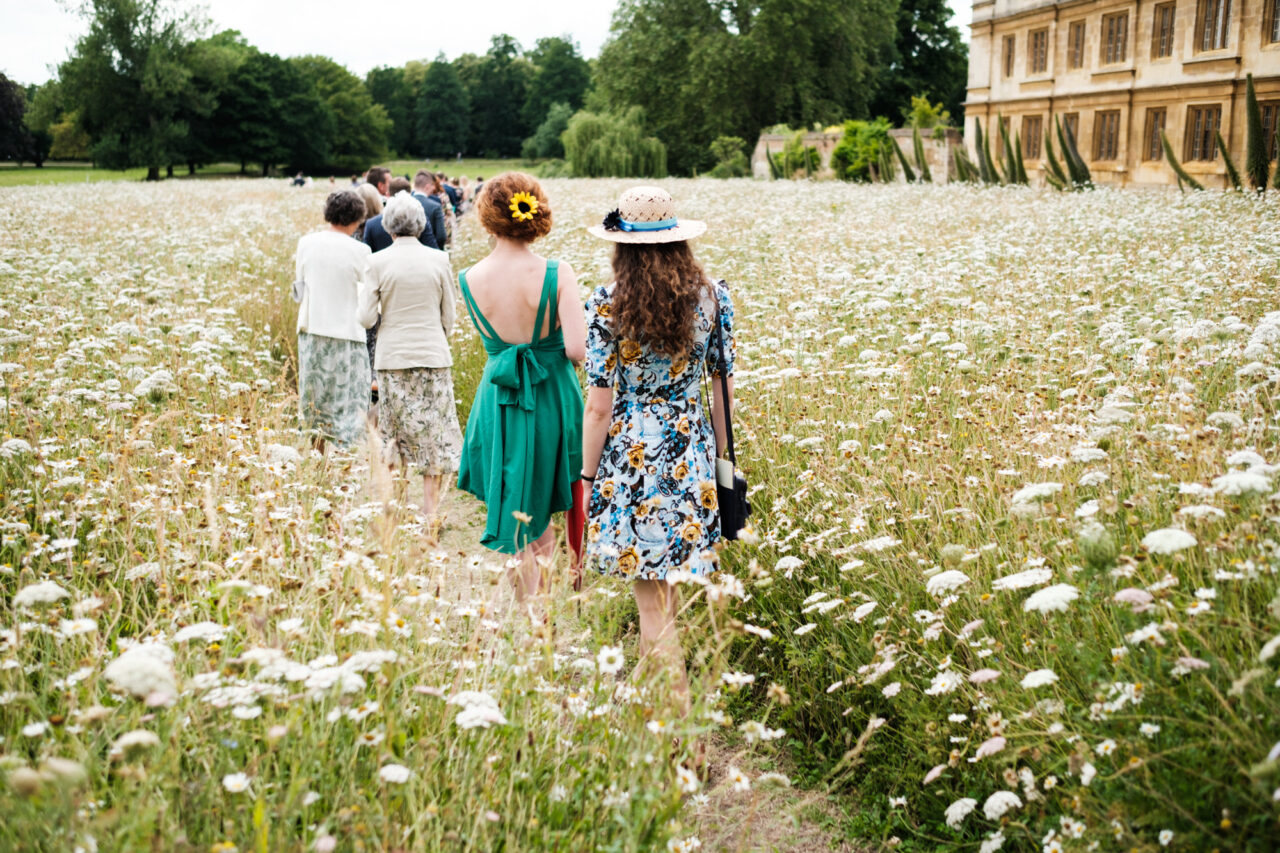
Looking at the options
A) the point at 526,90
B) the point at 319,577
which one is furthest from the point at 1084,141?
the point at 526,90

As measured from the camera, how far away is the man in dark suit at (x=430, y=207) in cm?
988

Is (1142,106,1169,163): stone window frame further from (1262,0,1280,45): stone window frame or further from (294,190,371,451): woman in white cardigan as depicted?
(294,190,371,451): woman in white cardigan

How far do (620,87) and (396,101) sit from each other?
64.7m

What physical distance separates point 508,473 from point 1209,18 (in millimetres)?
30122

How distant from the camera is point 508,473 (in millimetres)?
4512

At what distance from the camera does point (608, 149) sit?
50.8 m

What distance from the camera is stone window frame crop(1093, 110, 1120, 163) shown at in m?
31.1

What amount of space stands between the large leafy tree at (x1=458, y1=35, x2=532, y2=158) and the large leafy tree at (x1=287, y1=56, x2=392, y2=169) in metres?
19.9

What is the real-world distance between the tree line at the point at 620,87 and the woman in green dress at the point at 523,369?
47.2 meters

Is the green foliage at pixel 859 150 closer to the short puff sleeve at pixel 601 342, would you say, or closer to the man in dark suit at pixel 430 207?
the man in dark suit at pixel 430 207

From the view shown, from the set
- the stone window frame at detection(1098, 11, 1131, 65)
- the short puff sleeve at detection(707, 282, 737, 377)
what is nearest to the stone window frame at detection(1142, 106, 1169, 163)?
the stone window frame at detection(1098, 11, 1131, 65)

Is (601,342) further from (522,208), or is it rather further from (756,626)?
(756,626)

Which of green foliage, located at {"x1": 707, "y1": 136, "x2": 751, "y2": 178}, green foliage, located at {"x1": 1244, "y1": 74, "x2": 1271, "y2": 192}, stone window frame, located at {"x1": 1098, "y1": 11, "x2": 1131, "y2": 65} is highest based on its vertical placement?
stone window frame, located at {"x1": 1098, "y1": 11, "x2": 1131, "y2": 65}

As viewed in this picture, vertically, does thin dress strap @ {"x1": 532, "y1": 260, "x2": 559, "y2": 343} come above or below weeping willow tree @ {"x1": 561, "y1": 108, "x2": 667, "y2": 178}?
below
